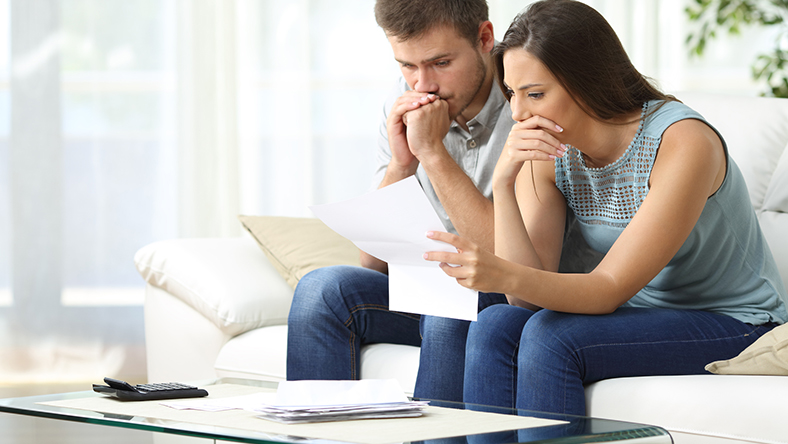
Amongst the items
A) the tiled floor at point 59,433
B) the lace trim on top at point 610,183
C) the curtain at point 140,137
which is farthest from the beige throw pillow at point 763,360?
the curtain at point 140,137

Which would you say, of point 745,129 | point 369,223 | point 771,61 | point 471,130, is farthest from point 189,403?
point 771,61

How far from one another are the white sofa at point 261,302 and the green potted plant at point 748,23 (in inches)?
43.4

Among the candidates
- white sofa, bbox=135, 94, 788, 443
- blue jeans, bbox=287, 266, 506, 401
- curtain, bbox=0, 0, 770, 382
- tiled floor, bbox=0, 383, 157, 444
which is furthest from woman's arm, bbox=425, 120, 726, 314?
curtain, bbox=0, 0, 770, 382

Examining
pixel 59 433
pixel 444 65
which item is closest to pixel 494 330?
pixel 444 65

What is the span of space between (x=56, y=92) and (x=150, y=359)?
1351mm

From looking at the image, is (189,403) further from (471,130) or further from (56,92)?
(56,92)

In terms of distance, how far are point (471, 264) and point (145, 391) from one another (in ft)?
1.65

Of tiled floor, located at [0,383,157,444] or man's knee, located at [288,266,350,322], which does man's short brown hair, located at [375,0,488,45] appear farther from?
tiled floor, located at [0,383,157,444]

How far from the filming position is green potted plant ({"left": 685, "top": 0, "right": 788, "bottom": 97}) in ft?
9.11

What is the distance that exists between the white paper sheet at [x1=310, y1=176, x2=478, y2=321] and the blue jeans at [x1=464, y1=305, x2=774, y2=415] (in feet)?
0.26

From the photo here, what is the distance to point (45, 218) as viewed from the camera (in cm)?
286

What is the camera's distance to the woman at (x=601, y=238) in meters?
1.13

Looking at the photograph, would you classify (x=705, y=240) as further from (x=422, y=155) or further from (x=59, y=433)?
(x=59, y=433)

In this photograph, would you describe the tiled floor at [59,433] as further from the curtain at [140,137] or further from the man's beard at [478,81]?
the man's beard at [478,81]
